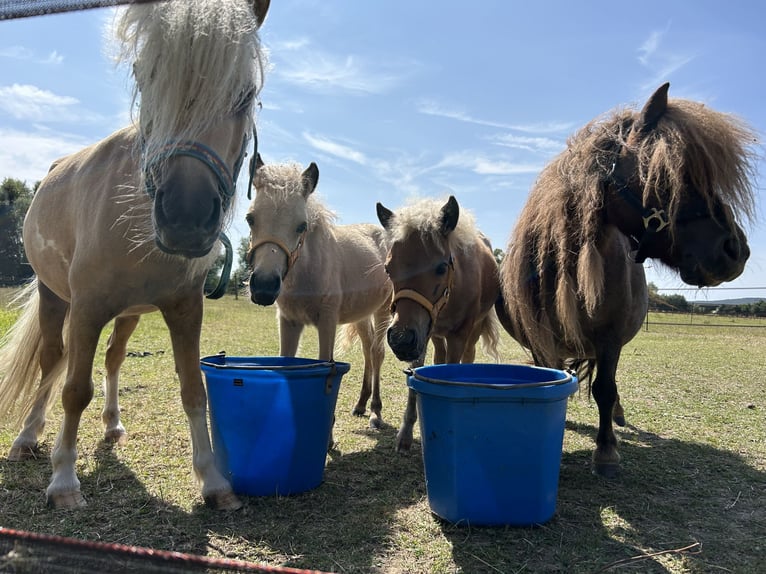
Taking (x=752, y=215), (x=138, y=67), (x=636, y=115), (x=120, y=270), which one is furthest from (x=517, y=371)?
(x=138, y=67)

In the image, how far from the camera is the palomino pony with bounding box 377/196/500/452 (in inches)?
116

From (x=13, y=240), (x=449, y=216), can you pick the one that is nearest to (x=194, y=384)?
(x=449, y=216)

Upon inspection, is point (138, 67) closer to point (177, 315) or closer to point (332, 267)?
point (177, 315)

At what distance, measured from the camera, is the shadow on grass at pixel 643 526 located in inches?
86.0

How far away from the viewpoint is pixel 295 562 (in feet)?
6.97

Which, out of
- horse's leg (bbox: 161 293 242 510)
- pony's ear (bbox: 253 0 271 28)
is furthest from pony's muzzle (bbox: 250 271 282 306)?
pony's ear (bbox: 253 0 271 28)

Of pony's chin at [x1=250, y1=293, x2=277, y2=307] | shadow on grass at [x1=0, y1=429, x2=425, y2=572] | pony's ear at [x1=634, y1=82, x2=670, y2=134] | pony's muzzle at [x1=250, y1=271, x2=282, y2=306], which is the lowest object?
shadow on grass at [x1=0, y1=429, x2=425, y2=572]

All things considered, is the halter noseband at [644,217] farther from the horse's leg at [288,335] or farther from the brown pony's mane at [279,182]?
the horse's leg at [288,335]

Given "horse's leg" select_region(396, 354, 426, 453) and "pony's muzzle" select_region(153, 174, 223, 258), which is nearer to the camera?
"pony's muzzle" select_region(153, 174, 223, 258)

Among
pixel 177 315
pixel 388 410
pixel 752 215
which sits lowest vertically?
pixel 388 410

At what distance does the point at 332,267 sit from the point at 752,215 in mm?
2756

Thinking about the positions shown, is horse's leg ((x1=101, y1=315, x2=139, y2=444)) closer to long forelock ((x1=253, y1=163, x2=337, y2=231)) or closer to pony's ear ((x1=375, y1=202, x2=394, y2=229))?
long forelock ((x1=253, y1=163, x2=337, y2=231))

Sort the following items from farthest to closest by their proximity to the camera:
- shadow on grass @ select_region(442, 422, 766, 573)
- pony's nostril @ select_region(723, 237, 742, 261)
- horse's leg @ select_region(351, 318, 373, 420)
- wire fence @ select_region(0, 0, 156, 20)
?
horse's leg @ select_region(351, 318, 373, 420) → pony's nostril @ select_region(723, 237, 742, 261) → shadow on grass @ select_region(442, 422, 766, 573) → wire fence @ select_region(0, 0, 156, 20)

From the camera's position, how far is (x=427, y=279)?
302 centimetres
